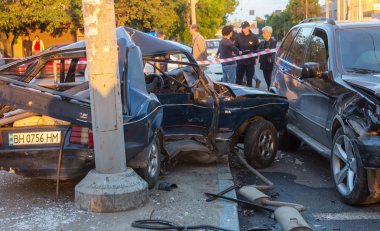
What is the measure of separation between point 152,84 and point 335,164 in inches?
92.7

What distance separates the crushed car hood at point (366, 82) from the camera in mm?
5672

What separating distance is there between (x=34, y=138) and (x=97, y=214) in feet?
3.14

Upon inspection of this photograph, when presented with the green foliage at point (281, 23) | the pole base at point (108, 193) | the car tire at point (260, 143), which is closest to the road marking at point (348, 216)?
the pole base at point (108, 193)

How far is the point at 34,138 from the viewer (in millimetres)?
5465

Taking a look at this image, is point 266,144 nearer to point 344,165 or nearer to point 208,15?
point 344,165

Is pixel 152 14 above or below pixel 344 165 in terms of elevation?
above

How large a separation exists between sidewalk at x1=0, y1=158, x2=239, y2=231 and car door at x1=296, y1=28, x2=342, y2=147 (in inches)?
49.3

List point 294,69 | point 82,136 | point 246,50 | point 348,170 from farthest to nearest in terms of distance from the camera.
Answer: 1. point 246,50
2. point 294,69
3. point 348,170
4. point 82,136

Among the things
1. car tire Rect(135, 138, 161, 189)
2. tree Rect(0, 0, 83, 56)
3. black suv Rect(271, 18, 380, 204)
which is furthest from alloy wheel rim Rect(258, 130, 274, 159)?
tree Rect(0, 0, 83, 56)

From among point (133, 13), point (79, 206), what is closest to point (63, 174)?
point (79, 206)

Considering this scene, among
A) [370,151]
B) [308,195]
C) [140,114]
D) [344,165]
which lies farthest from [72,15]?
[370,151]

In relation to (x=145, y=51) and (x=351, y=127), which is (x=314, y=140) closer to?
(x=351, y=127)

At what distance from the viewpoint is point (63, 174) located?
17.8ft

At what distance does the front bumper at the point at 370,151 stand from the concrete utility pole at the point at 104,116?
6.93 ft
